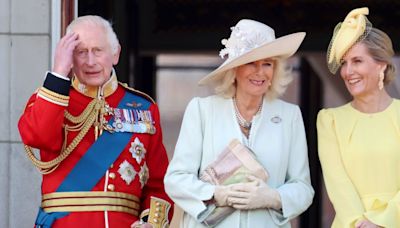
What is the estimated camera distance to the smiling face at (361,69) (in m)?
4.84

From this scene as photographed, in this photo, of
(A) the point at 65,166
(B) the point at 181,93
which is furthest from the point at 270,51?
(B) the point at 181,93

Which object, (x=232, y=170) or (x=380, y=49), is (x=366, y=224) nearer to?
(x=232, y=170)

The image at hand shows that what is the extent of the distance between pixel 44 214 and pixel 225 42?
0.96 metres

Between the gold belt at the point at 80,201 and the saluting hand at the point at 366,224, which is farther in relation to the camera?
the gold belt at the point at 80,201

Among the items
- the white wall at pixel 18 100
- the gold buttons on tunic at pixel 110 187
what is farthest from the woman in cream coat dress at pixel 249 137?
the white wall at pixel 18 100

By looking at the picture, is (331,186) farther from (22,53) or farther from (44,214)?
(22,53)

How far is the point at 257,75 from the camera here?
4785mm

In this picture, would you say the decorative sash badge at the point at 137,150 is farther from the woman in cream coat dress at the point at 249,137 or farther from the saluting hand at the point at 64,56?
the saluting hand at the point at 64,56

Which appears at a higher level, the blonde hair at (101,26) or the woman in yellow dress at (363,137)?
the blonde hair at (101,26)

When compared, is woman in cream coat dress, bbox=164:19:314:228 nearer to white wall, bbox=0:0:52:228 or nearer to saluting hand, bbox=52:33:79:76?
saluting hand, bbox=52:33:79:76

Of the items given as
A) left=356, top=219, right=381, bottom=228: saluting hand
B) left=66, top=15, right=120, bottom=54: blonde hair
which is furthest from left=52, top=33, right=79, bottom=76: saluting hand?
left=356, top=219, right=381, bottom=228: saluting hand

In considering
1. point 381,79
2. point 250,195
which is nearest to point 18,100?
point 250,195

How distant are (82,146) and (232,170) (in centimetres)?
61

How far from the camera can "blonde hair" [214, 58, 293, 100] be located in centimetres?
484
